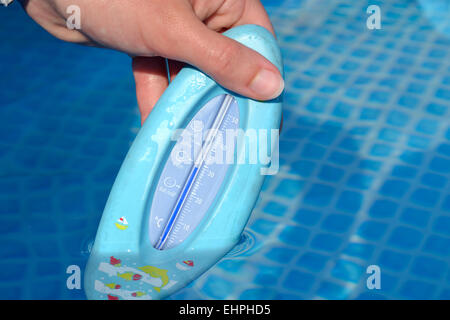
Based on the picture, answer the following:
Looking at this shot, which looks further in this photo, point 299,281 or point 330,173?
point 330,173

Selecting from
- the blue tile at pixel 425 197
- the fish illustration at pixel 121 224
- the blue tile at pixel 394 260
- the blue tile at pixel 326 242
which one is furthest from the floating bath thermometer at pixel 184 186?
the blue tile at pixel 425 197

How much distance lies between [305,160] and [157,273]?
1.57 feet

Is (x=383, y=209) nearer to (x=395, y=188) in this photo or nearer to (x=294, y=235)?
(x=395, y=188)

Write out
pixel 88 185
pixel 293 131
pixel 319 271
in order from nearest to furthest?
1. pixel 319 271
2. pixel 88 185
3. pixel 293 131

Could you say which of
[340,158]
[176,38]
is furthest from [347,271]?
[176,38]

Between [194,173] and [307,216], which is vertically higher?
[194,173]

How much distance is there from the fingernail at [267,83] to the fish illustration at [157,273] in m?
0.35

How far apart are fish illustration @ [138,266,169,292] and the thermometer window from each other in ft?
0.13

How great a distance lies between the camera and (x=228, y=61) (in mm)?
896

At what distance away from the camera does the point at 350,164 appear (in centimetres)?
133

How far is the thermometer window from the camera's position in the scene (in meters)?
1.00
